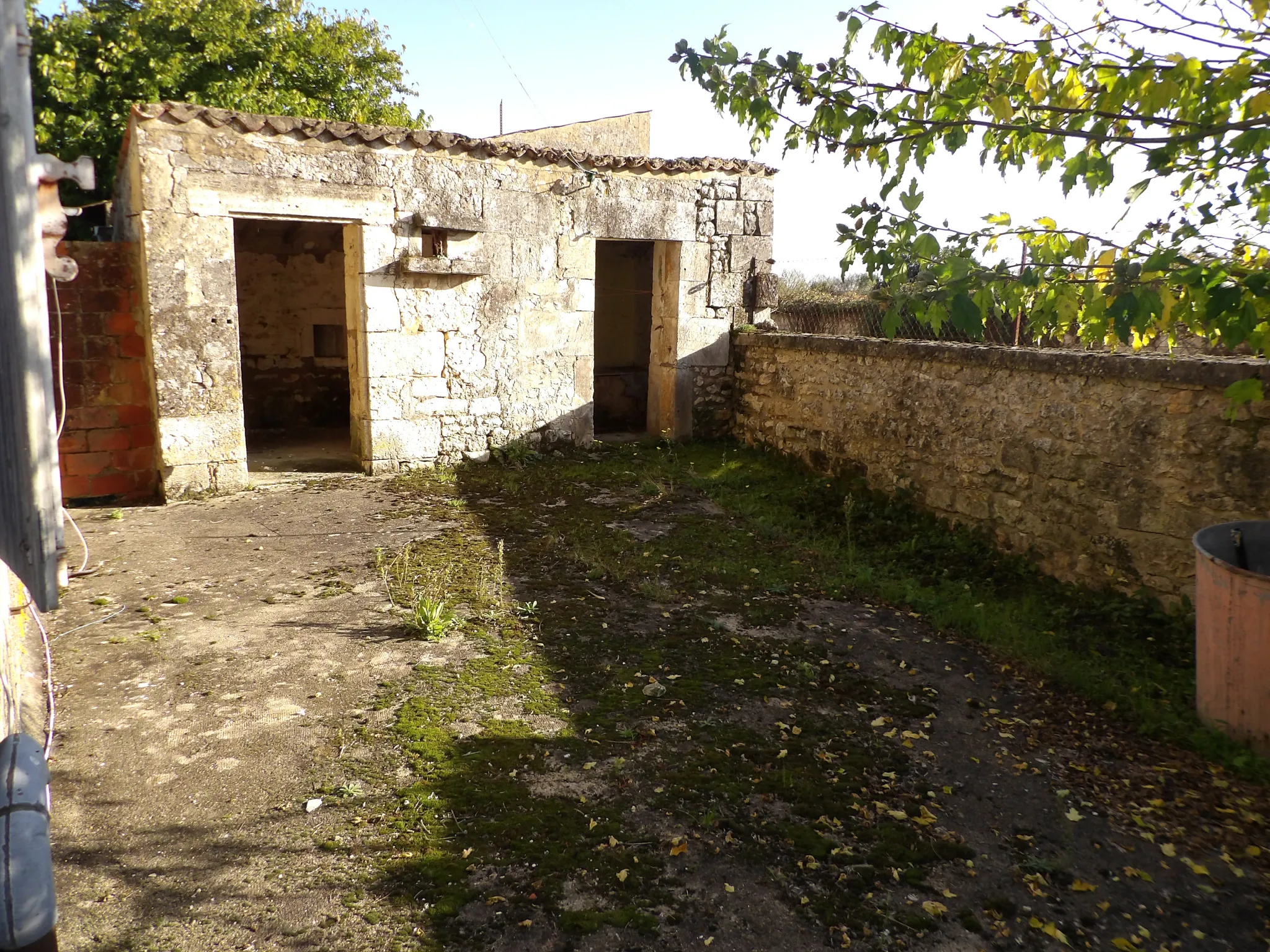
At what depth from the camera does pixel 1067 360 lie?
5.27 meters

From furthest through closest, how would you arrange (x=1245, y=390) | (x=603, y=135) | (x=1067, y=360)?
1. (x=603, y=135)
2. (x=1067, y=360)
3. (x=1245, y=390)

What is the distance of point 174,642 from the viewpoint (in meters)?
4.40

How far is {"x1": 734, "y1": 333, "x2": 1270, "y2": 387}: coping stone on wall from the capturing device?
14.5 feet

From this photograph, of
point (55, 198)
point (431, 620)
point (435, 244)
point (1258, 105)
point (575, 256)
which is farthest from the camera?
point (575, 256)

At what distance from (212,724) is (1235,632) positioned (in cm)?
410

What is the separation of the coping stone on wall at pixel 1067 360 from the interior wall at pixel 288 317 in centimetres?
666

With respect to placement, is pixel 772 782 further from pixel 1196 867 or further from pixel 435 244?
pixel 435 244

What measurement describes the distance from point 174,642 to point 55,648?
1.73 feet

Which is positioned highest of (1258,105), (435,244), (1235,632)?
(435,244)

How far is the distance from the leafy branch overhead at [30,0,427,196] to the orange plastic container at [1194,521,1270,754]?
1373 cm

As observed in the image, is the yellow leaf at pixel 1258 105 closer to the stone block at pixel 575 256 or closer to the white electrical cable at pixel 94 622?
the white electrical cable at pixel 94 622

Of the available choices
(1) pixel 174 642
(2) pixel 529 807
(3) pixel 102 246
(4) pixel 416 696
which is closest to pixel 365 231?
(3) pixel 102 246

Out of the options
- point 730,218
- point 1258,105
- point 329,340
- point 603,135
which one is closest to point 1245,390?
point 1258,105

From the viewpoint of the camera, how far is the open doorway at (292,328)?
11.0m
